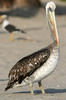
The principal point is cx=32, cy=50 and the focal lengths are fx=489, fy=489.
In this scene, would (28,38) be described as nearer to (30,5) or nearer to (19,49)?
(19,49)

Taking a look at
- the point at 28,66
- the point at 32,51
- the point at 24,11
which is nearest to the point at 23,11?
the point at 24,11

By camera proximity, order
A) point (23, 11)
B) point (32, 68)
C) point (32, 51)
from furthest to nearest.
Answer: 1. point (23, 11)
2. point (32, 51)
3. point (32, 68)

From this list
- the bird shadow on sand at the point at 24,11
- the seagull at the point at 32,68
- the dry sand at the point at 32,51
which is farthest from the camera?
the bird shadow on sand at the point at 24,11

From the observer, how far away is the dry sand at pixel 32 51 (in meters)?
9.65

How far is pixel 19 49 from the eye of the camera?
17922 mm

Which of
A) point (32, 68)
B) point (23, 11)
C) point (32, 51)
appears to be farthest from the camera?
point (23, 11)

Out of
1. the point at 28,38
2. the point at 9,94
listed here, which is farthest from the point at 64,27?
the point at 9,94

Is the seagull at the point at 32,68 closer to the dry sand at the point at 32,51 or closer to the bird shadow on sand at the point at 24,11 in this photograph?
the dry sand at the point at 32,51

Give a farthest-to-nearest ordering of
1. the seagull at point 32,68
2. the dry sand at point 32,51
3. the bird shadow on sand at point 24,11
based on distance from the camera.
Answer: the bird shadow on sand at point 24,11
the dry sand at point 32,51
the seagull at point 32,68

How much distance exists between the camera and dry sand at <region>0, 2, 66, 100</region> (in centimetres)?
965

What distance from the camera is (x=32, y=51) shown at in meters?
17.2

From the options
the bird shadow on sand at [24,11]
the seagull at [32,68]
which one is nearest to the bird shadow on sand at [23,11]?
the bird shadow on sand at [24,11]

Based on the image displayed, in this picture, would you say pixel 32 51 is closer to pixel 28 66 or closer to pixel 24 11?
pixel 28 66

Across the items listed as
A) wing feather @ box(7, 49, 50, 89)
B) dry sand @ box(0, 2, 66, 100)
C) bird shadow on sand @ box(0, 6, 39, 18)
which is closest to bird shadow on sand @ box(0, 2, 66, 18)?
bird shadow on sand @ box(0, 6, 39, 18)
